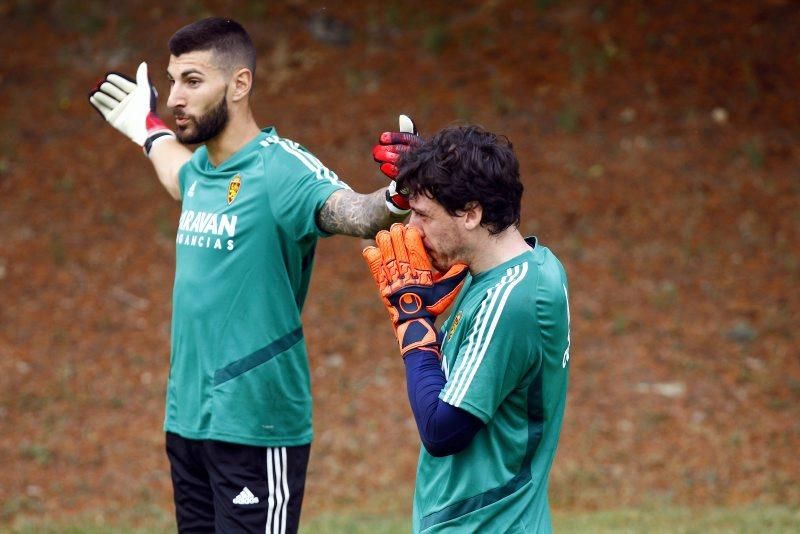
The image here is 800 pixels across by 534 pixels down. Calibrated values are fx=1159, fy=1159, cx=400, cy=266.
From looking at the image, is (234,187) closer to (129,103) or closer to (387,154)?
(387,154)

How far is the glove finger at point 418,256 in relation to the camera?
125 inches

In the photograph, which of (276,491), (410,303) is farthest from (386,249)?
(276,491)

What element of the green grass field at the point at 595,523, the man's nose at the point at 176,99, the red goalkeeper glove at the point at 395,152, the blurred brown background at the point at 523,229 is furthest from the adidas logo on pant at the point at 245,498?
the blurred brown background at the point at 523,229

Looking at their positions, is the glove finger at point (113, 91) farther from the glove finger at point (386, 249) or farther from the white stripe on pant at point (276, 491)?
the glove finger at point (386, 249)

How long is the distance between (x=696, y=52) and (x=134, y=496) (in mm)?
7101

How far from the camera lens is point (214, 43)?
4.35 meters

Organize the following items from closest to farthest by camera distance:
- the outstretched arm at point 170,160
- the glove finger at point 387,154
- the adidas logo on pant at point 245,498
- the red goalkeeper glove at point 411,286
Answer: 1. the red goalkeeper glove at point 411,286
2. the glove finger at point 387,154
3. the adidas logo on pant at point 245,498
4. the outstretched arm at point 170,160

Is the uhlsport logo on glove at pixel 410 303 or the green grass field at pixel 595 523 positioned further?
the green grass field at pixel 595 523

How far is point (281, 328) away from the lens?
4.14 m

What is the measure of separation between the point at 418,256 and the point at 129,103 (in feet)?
8.05

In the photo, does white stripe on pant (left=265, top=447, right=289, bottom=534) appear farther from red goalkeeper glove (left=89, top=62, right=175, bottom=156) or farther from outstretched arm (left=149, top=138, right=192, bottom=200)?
red goalkeeper glove (left=89, top=62, right=175, bottom=156)

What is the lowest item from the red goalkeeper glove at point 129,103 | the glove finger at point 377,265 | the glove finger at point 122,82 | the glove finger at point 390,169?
the glove finger at point 377,265

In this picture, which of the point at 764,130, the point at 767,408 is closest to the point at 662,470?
the point at 767,408

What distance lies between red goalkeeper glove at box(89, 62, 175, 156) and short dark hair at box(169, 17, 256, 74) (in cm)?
80
